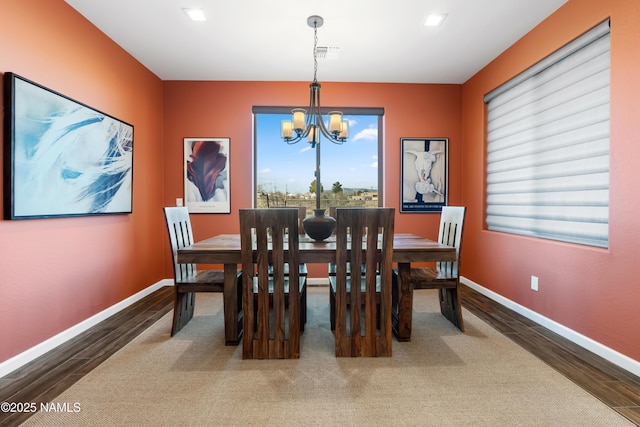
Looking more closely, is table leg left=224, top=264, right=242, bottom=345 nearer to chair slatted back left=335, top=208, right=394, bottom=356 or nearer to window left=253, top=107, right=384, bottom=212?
chair slatted back left=335, top=208, right=394, bottom=356

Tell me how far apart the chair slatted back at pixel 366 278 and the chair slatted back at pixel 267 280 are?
292mm

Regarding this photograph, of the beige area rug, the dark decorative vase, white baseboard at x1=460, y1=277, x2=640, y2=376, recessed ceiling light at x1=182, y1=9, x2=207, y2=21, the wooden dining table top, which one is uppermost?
recessed ceiling light at x1=182, y1=9, x2=207, y2=21

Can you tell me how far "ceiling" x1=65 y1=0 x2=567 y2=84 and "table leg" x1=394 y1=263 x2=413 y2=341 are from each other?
7.04 ft

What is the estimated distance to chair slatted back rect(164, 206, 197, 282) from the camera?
8.01ft

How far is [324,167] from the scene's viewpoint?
4.17 meters

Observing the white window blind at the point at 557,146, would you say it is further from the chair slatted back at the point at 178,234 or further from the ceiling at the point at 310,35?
the chair slatted back at the point at 178,234

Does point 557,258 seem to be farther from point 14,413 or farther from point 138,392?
point 14,413

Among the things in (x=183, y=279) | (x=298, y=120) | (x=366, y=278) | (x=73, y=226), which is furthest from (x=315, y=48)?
(x=73, y=226)

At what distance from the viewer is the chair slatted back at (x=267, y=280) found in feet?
6.44

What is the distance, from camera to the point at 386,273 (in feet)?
6.70

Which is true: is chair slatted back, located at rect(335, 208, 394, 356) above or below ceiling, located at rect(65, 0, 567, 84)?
below

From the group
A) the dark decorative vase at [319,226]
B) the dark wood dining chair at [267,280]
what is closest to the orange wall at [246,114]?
the dark decorative vase at [319,226]

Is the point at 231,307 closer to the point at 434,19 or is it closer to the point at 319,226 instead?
the point at 319,226

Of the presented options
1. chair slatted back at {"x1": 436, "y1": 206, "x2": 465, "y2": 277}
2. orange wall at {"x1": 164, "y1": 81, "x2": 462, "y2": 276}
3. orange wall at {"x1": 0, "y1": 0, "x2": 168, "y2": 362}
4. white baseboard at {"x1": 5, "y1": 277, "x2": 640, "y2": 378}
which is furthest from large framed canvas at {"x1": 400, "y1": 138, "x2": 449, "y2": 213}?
orange wall at {"x1": 0, "y1": 0, "x2": 168, "y2": 362}
